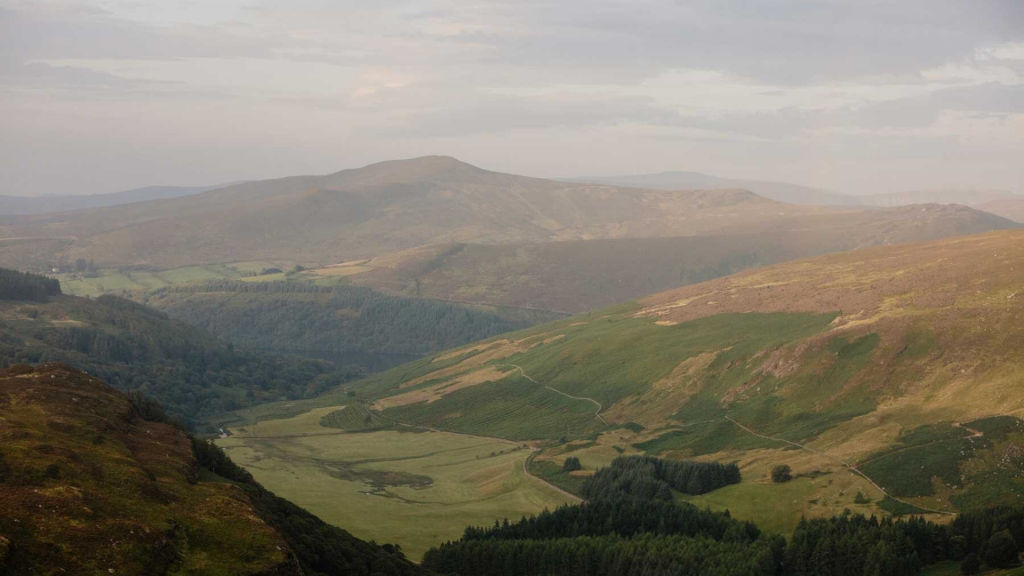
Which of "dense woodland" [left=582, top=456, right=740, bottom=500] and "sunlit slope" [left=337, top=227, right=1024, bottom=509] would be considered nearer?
"sunlit slope" [left=337, top=227, right=1024, bottom=509]

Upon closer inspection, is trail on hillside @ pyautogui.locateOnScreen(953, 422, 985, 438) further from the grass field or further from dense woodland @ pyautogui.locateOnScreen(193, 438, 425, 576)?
dense woodland @ pyautogui.locateOnScreen(193, 438, 425, 576)

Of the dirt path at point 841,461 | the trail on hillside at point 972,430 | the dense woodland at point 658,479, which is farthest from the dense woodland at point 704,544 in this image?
the trail on hillside at point 972,430

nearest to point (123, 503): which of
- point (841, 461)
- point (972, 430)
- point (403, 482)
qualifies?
point (841, 461)

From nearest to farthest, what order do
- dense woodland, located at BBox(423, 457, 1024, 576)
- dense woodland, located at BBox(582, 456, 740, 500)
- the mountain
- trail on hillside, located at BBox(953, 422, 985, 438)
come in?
the mountain → dense woodland, located at BBox(423, 457, 1024, 576) → trail on hillside, located at BBox(953, 422, 985, 438) → dense woodland, located at BBox(582, 456, 740, 500)

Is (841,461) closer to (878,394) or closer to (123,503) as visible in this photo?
(878,394)

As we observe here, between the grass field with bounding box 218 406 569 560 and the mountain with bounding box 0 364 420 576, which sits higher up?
the mountain with bounding box 0 364 420 576

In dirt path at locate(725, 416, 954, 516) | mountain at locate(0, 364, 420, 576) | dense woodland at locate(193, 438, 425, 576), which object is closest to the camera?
mountain at locate(0, 364, 420, 576)

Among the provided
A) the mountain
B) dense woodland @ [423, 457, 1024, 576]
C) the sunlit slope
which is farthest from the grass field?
the mountain
